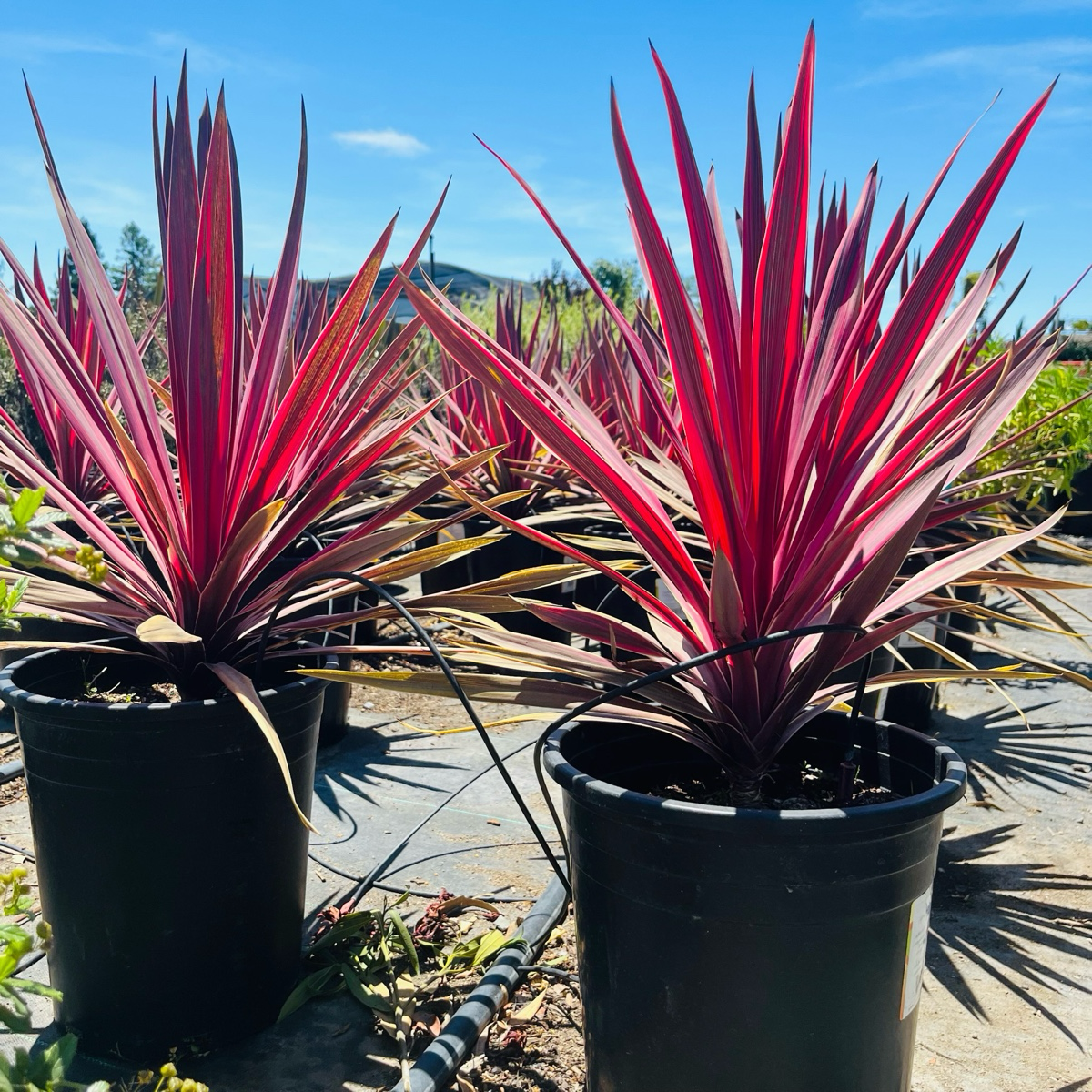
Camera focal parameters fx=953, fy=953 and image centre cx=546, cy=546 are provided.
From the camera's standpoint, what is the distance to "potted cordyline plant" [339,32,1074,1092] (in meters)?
1.03

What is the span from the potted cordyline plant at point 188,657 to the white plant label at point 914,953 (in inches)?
31.9

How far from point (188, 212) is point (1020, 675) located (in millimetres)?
1297

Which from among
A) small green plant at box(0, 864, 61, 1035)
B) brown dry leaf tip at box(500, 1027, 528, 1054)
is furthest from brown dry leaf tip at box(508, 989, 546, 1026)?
small green plant at box(0, 864, 61, 1035)

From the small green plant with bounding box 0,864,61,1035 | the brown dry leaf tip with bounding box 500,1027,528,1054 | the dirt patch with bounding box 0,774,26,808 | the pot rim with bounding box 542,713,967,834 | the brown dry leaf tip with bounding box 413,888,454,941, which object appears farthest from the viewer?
the dirt patch with bounding box 0,774,26,808

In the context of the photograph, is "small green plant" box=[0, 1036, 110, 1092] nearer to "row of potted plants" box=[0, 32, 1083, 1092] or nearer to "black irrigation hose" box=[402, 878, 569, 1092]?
"row of potted plants" box=[0, 32, 1083, 1092]

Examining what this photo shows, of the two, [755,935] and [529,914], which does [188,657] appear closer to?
[529,914]

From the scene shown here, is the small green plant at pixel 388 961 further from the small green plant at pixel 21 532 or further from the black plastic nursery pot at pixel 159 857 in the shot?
the small green plant at pixel 21 532

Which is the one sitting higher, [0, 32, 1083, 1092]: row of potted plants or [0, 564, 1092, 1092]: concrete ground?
[0, 32, 1083, 1092]: row of potted plants

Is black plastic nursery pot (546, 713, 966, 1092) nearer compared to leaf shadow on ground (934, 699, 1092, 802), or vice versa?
black plastic nursery pot (546, 713, 966, 1092)

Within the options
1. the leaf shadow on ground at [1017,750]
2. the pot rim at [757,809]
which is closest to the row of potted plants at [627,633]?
the pot rim at [757,809]

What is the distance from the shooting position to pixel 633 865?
1072mm

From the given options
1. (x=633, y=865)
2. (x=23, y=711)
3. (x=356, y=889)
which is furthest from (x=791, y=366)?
(x=356, y=889)

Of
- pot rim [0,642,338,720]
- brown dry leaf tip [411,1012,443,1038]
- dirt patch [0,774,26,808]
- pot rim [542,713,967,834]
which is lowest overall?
dirt patch [0,774,26,808]

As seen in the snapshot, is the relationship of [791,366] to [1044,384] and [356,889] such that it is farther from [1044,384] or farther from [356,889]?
[1044,384]
